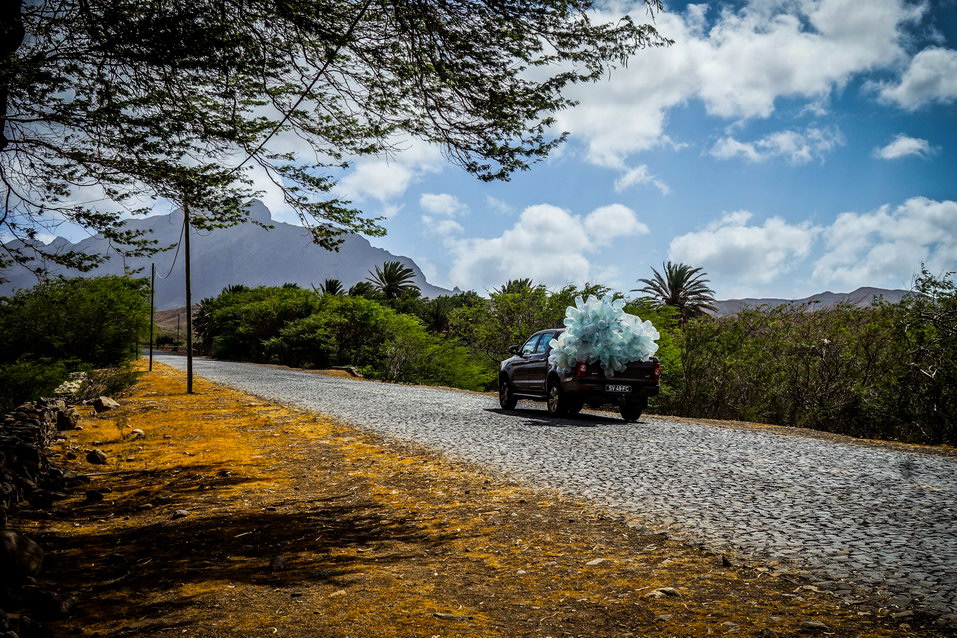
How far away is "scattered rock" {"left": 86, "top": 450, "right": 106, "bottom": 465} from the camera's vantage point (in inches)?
325

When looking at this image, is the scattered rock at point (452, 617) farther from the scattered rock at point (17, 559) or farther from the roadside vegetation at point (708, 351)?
the roadside vegetation at point (708, 351)

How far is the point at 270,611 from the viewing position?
11.1ft

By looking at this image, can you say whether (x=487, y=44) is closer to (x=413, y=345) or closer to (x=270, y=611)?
(x=270, y=611)

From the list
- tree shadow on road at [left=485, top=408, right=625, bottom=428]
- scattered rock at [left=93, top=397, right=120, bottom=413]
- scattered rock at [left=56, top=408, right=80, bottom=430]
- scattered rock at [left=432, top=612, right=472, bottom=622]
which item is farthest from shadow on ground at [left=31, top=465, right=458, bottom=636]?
scattered rock at [left=93, top=397, right=120, bottom=413]

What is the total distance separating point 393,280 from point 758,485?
61.7 metres

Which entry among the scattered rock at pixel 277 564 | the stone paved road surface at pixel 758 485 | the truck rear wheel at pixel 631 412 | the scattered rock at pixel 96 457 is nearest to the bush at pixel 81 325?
the scattered rock at pixel 96 457

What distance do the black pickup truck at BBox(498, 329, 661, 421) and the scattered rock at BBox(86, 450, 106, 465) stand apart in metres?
7.99

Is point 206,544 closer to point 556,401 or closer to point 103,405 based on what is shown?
point 556,401

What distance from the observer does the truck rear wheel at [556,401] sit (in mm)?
12961

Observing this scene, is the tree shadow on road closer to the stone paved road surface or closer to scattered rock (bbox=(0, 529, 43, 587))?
the stone paved road surface

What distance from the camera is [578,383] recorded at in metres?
12.3

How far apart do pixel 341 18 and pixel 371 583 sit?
15.8 ft

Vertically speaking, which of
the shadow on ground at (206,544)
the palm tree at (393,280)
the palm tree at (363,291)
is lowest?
the shadow on ground at (206,544)

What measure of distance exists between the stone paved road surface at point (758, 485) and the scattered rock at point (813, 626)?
0.60 metres
